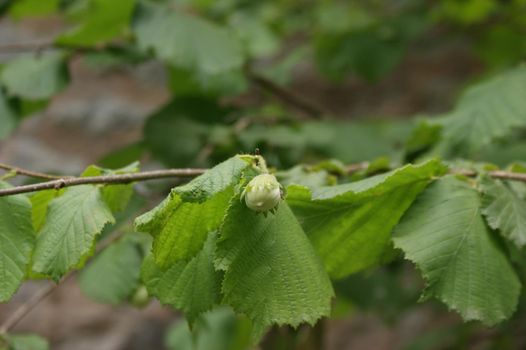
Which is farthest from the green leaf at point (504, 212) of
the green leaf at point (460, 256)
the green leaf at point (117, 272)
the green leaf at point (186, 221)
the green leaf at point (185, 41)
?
the green leaf at point (185, 41)

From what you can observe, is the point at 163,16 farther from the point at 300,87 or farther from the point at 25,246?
the point at 300,87

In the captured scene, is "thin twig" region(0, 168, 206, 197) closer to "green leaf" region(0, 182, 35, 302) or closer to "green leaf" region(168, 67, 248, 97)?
"green leaf" region(0, 182, 35, 302)

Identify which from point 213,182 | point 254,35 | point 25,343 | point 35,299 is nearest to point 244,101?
point 254,35

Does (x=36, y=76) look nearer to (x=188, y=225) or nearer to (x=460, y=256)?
(x=188, y=225)

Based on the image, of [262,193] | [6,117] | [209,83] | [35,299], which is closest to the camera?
[262,193]

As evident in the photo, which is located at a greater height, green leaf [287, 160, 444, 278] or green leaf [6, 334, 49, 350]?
green leaf [287, 160, 444, 278]

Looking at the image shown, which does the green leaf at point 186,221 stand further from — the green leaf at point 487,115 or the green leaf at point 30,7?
the green leaf at point 30,7

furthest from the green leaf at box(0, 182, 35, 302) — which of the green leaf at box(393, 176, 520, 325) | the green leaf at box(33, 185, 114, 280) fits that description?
the green leaf at box(393, 176, 520, 325)
